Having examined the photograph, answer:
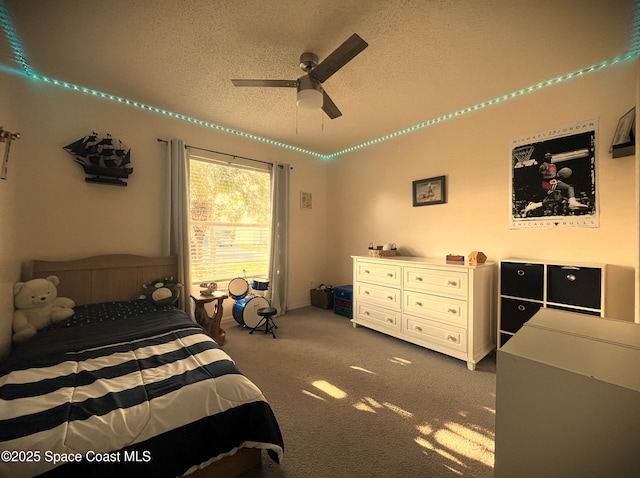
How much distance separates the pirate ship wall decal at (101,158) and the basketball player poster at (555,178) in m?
4.16

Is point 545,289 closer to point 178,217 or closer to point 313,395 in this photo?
point 313,395

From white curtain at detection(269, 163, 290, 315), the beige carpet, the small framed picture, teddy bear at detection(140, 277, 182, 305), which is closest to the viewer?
the beige carpet

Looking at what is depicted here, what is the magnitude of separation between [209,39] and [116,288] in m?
2.55

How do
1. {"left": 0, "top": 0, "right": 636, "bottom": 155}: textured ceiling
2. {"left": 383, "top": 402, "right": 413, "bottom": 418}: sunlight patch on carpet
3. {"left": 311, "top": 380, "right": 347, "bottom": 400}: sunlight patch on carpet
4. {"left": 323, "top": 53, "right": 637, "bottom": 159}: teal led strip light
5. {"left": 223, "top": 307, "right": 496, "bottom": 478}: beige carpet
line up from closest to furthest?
{"left": 223, "top": 307, "right": 496, "bottom": 478}: beige carpet
{"left": 0, "top": 0, "right": 636, "bottom": 155}: textured ceiling
{"left": 383, "top": 402, "right": 413, "bottom": 418}: sunlight patch on carpet
{"left": 311, "top": 380, "right": 347, "bottom": 400}: sunlight patch on carpet
{"left": 323, "top": 53, "right": 637, "bottom": 159}: teal led strip light

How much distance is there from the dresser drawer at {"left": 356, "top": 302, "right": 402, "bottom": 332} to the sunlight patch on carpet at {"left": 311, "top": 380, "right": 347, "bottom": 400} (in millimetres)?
1210

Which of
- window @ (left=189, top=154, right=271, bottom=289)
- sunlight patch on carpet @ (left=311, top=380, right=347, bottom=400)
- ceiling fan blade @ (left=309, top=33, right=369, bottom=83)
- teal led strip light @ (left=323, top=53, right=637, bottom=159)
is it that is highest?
teal led strip light @ (left=323, top=53, right=637, bottom=159)

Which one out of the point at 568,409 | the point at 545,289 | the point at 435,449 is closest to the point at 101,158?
the point at 568,409

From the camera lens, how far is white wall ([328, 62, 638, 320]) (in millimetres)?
2129

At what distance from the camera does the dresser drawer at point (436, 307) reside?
250 centimetres

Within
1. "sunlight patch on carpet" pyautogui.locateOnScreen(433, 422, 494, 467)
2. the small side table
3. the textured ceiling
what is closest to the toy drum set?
the small side table

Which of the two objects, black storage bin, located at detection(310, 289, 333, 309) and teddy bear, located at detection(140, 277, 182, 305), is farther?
black storage bin, located at detection(310, 289, 333, 309)

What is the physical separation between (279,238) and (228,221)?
0.82 metres

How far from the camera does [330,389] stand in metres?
A: 2.12

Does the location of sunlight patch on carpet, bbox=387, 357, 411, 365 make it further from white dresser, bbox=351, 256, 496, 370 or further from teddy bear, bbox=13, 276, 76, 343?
teddy bear, bbox=13, 276, 76, 343
